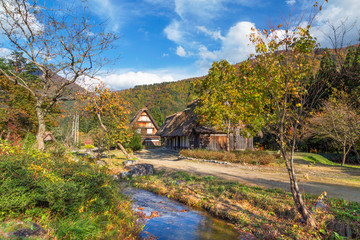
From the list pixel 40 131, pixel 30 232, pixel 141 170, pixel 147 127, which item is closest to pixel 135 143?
pixel 147 127

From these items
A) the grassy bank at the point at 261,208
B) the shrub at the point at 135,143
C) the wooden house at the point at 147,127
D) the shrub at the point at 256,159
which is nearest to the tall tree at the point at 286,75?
the grassy bank at the point at 261,208

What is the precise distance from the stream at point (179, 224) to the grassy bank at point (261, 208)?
1.22 ft

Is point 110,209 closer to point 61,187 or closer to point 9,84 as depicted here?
point 61,187


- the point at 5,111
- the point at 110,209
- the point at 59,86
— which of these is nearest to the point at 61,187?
the point at 110,209

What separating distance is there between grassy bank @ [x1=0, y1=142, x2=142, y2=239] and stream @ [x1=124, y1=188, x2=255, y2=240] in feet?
2.90

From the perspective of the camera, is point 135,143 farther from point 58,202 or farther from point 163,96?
point 163,96

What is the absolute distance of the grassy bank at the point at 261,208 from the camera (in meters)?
5.21

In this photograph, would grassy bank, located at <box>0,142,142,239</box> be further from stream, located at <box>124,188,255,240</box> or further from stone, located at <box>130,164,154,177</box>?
stone, located at <box>130,164,154,177</box>

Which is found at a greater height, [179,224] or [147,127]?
[147,127]

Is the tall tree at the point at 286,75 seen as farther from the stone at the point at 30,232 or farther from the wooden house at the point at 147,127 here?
the wooden house at the point at 147,127

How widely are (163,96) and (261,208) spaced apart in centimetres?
7173

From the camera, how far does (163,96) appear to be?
77.3m

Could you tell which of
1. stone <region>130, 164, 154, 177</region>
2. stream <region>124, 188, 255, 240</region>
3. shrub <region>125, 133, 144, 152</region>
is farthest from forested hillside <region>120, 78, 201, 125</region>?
stream <region>124, 188, 255, 240</region>

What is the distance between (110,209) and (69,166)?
163 cm
